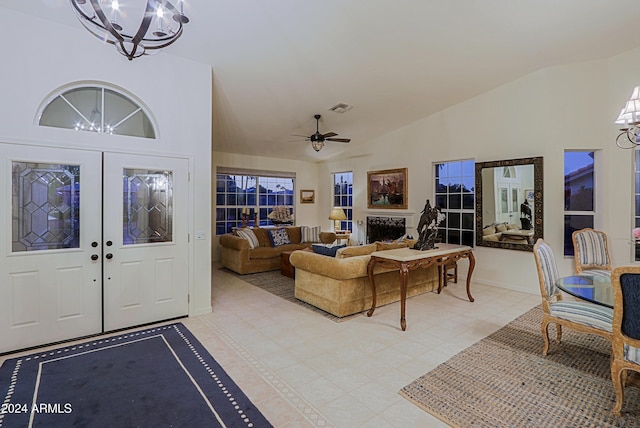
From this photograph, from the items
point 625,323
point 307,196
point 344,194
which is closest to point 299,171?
point 307,196

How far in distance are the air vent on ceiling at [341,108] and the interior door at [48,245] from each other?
138 inches

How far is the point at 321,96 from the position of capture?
493cm

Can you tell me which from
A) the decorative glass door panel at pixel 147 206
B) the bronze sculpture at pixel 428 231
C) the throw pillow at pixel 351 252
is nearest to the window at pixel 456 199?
the bronze sculpture at pixel 428 231

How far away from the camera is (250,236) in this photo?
6.61 metres

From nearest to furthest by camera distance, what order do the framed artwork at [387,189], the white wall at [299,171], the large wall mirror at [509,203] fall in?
the large wall mirror at [509,203] → the framed artwork at [387,189] → the white wall at [299,171]

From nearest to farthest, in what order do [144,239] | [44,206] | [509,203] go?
1. [44,206]
2. [144,239]
3. [509,203]

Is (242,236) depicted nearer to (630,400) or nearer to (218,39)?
(218,39)

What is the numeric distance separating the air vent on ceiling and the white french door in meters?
2.72

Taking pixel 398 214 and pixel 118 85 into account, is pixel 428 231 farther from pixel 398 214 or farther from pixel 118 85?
pixel 118 85

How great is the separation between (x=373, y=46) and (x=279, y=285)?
3.80 meters

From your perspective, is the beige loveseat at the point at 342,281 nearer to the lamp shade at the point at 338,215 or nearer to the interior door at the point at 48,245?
the interior door at the point at 48,245

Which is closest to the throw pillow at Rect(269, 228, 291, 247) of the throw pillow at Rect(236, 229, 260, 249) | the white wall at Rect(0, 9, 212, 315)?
the throw pillow at Rect(236, 229, 260, 249)

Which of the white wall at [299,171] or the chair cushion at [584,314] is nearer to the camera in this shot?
the chair cushion at [584,314]

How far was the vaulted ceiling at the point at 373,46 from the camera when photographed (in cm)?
311
